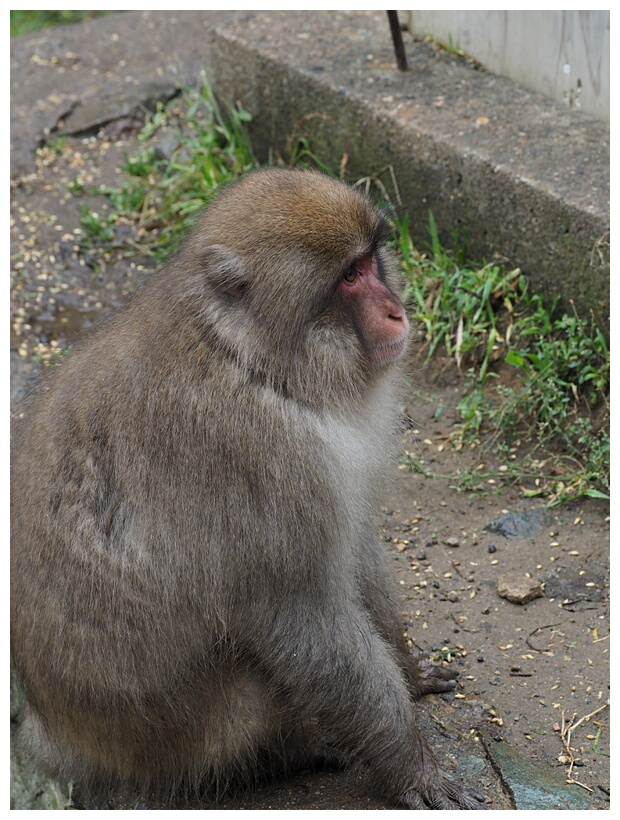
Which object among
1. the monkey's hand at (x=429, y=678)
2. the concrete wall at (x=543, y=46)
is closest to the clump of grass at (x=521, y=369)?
the concrete wall at (x=543, y=46)

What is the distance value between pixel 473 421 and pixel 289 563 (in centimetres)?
223

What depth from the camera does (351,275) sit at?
338cm

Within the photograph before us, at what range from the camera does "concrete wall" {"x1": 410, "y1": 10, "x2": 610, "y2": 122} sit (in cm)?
542

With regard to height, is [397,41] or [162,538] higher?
[397,41]

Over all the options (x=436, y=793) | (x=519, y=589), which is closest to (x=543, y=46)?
(x=519, y=589)

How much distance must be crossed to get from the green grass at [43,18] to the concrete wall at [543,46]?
18.1 ft

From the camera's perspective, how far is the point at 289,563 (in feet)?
10.7

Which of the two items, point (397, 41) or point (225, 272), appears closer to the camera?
point (225, 272)

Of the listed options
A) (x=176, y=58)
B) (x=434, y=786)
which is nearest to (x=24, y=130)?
(x=176, y=58)

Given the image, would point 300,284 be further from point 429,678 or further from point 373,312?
point 429,678

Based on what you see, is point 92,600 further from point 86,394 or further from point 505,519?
point 505,519

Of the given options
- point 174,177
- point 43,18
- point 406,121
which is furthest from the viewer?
point 43,18

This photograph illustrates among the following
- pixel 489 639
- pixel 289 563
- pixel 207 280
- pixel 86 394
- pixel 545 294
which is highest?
pixel 207 280

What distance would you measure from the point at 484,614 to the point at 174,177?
3887mm
